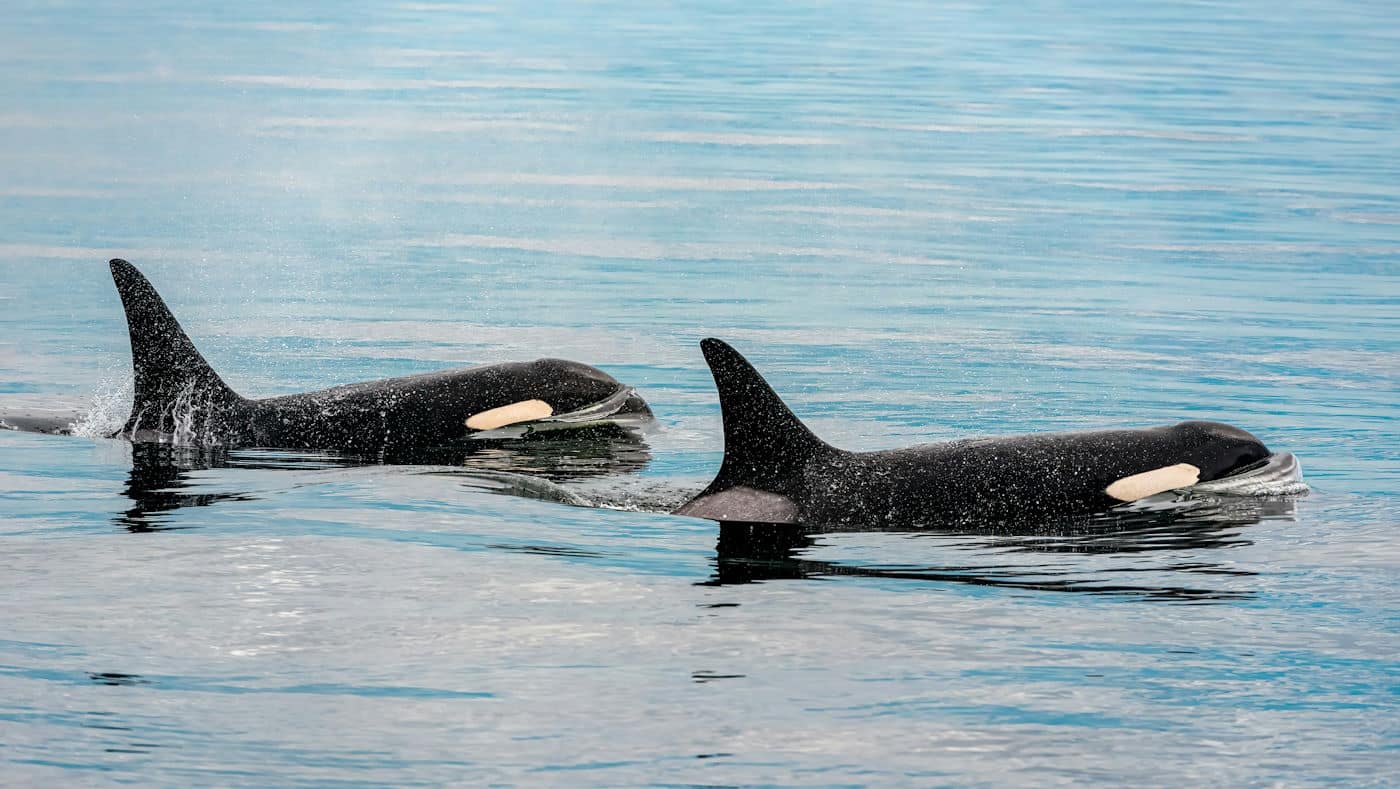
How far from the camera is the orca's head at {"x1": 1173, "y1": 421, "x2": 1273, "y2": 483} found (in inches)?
415

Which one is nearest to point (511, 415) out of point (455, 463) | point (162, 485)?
point (455, 463)

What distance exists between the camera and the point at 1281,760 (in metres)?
6.83

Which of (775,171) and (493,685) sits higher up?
(775,171)

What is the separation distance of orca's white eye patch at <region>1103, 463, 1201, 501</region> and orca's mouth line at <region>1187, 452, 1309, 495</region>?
0.09 m

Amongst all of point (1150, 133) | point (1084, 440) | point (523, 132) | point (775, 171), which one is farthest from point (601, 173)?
point (1084, 440)

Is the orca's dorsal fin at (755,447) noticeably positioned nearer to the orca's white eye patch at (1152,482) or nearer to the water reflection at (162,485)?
the orca's white eye patch at (1152,482)

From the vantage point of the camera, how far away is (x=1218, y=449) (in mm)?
10641

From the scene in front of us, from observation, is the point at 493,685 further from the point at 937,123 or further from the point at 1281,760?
the point at 937,123

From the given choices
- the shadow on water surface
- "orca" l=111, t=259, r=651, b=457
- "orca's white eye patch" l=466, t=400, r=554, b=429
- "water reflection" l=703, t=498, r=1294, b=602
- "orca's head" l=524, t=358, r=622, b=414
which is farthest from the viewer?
"orca's head" l=524, t=358, r=622, b=414

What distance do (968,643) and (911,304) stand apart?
11.7 meters

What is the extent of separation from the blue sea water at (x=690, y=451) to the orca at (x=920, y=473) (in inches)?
10.3

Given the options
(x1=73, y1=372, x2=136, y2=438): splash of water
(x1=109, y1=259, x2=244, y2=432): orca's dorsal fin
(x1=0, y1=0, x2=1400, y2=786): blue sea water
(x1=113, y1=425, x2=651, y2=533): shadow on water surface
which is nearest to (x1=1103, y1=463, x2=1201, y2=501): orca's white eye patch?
(x1=0, y1=0, x2=1400, y2=786): blue sea water

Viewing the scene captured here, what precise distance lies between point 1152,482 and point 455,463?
416 centimetres

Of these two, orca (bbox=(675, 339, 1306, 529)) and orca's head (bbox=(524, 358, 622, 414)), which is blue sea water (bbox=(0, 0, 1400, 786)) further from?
orca's head (bbox=(524, 358, 622, 414))
